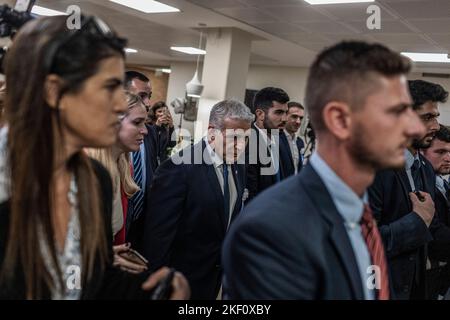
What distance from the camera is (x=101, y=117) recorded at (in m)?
1.07

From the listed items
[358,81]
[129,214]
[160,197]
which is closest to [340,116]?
[358,81]

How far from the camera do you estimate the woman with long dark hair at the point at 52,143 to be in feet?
3.31

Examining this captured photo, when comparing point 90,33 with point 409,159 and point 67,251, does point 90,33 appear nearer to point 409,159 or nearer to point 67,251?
point 67,251

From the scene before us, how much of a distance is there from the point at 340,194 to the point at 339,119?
173 millimetres

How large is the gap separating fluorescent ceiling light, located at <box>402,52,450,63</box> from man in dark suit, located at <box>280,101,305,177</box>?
9.10 ft

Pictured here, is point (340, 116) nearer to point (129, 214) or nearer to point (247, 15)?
point (129, 214)

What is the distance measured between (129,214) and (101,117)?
1.43 meters

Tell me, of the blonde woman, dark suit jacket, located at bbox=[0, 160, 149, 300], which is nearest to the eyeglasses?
dark suit jacket, located at bbox=[0, 160, 149, 300]

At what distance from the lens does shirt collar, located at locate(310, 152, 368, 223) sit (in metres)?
1.05

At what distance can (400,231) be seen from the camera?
1868mm

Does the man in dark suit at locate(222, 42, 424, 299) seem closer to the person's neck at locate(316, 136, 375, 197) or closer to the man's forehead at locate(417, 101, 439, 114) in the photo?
the person's neck at locate(316, 136, 375, 197)

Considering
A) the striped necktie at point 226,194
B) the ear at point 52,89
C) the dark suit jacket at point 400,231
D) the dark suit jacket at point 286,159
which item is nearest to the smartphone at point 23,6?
the ear at point 52,89

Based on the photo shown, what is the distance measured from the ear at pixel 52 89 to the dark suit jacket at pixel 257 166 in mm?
2368

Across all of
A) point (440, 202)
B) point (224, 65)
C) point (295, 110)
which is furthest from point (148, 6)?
point (440, 202)
